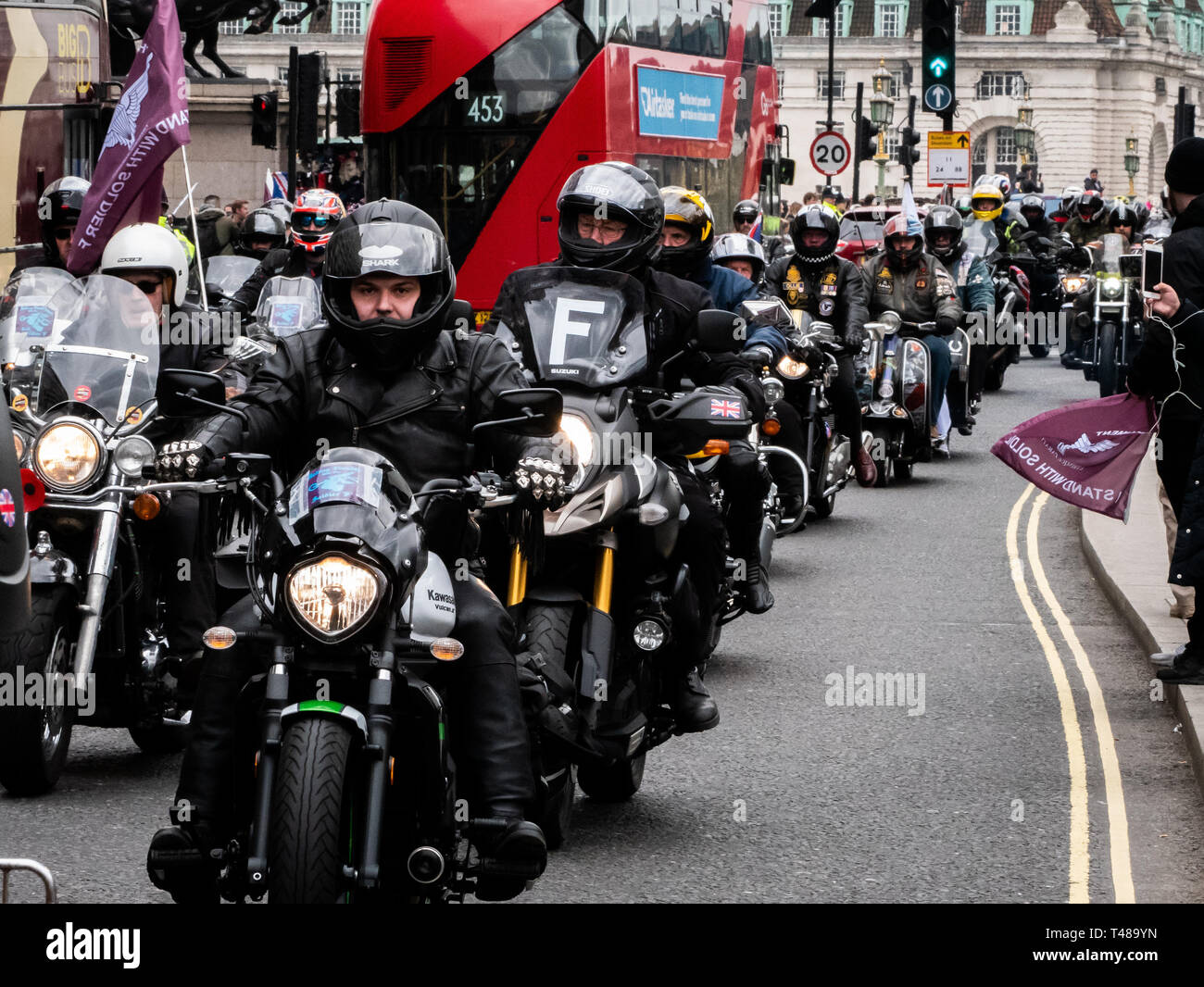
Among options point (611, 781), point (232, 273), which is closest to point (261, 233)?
point (232, 273)

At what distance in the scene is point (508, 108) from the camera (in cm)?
1898

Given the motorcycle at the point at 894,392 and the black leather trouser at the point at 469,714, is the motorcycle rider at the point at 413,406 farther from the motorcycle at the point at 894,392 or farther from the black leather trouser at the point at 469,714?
the motorcycle at the point at 894,392

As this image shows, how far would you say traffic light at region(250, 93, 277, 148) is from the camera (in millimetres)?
24719

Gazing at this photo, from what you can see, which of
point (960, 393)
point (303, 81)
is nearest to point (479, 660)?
point (960, 393)

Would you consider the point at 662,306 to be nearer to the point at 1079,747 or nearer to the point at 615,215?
the point at 615,215

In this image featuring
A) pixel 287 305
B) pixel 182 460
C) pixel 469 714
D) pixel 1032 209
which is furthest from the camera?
pixel 1032 209

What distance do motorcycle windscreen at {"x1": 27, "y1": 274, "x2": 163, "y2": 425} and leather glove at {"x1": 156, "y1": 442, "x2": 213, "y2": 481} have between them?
231 cm

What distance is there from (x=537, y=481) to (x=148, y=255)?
336 centimetres

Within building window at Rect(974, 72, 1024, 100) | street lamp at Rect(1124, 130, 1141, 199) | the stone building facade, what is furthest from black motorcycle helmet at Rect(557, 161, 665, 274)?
building window at Rect(974, 72, 1024, 100)

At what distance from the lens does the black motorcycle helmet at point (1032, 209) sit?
32.8 m

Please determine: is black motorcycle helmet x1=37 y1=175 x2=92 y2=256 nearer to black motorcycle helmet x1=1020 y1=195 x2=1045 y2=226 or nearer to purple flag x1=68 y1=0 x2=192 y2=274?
purple flag x1=68 y1=0 x2=192 y2=274

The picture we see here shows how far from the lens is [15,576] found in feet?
10.2

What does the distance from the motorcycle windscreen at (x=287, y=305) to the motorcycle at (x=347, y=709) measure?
619 centimetres
